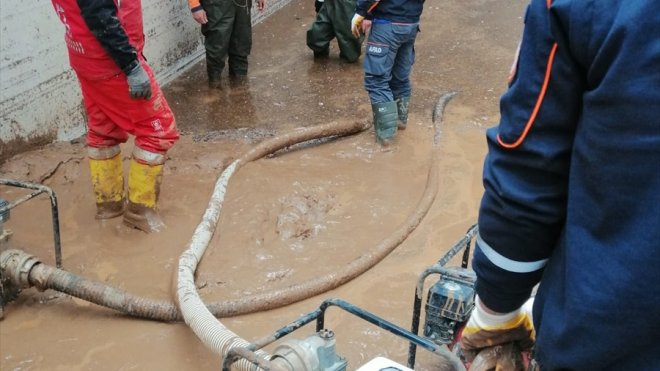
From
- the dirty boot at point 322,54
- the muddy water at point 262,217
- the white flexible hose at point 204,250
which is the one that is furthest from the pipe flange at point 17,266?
the dirty boot at point 322,54

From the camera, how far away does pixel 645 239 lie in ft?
4.76

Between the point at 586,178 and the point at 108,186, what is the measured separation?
377cm

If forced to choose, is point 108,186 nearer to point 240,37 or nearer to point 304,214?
point 304,214

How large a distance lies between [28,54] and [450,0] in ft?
21.4

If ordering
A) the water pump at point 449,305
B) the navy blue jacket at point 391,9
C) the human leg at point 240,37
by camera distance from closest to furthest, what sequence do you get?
the water pump at point 449,305 < the navy blue jacket at point 391,9 < the human leg at point 240,37

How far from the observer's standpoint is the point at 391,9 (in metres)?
5.61

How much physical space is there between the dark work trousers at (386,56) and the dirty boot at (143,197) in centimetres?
209

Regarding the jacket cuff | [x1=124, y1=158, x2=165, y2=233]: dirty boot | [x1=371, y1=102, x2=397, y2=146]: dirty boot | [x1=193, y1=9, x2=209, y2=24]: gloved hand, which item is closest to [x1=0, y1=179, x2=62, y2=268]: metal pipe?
[x1=124, y1=158, x2=165, y2=233]: dirty boot

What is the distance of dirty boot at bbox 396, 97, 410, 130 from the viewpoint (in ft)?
20.6

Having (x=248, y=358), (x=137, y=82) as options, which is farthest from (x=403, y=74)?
(x=248, y=358)

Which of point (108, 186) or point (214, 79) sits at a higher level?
point (108, 186)

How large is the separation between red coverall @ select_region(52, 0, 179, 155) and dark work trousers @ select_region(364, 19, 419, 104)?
6.49ft

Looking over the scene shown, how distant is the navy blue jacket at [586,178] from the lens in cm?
141

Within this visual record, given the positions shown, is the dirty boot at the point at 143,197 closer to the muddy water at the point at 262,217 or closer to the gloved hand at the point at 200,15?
the muddy water at the point at 262,217
